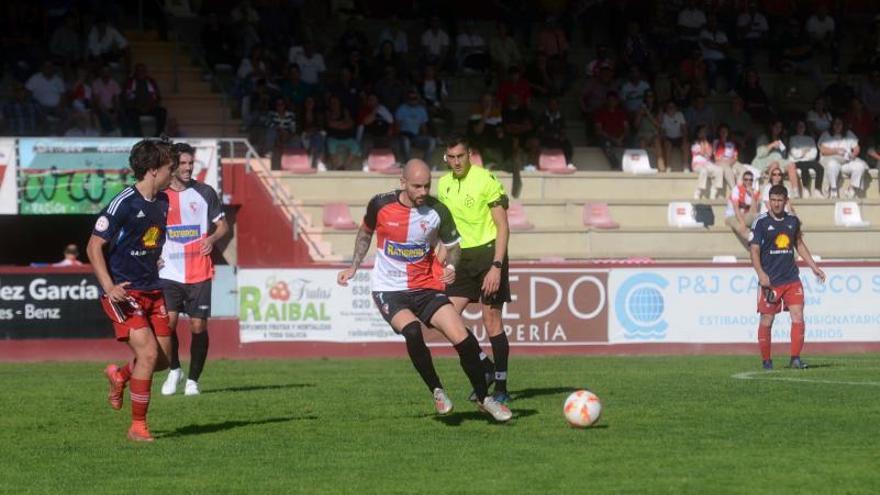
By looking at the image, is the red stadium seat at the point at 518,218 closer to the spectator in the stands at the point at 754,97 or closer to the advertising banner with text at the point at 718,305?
the advertising banner with text at the point at 718,305

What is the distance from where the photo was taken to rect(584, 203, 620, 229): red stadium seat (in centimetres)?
2761

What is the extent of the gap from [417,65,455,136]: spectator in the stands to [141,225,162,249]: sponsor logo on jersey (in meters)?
18.3

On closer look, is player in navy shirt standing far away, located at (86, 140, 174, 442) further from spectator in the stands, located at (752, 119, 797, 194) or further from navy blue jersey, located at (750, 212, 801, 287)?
spectator in the stands, located at (752, 119, 797, 194)

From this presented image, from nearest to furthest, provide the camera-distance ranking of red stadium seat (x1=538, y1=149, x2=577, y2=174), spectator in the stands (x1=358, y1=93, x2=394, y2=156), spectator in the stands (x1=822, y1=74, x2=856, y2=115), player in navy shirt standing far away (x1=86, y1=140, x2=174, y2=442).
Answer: player in navy shirt standing far away (x1=86, y1=140, x2=174, y2=442) → spectator in the stands (x1=358, y1=93, x2=394, y2=156) → red stadium seat (x1=538, y1=149, x2=577, y2=174) → spectator in the stands (x1=822, y1=74, x2=856, y2=115)

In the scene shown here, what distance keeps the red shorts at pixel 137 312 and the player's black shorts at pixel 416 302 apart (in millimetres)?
1739

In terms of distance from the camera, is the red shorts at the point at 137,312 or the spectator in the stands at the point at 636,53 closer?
the red shorts at the point at 137,312

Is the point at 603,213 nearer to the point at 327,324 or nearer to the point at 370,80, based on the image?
the point at 370,80

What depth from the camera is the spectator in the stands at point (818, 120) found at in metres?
30.4

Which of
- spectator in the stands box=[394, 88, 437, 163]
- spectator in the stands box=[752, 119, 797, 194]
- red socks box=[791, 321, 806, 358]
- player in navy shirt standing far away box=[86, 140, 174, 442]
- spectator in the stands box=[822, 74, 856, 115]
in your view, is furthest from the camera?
spectator in the stands box=[822, 74, 856, 115]

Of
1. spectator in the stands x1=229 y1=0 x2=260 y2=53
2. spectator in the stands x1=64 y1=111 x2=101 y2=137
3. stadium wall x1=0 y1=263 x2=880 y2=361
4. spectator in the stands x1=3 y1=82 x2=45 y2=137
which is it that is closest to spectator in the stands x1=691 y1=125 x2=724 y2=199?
stadium wall x1=0 y1=263 x2=880 y2=361

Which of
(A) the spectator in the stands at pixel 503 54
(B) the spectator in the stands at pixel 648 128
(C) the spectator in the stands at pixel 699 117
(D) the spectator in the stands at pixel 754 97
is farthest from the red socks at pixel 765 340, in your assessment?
(D) the spectator in the stands at pixel 754 97

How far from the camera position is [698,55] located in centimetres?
3167

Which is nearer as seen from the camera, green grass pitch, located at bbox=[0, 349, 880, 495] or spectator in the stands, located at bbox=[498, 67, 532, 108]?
green grass pitch, located at bbox=[0, 349, 880, 495]

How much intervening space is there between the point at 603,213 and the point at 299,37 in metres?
7.28
